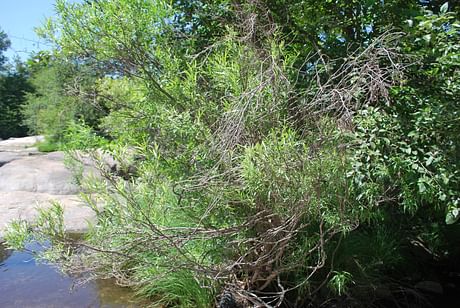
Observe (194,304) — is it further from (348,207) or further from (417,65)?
(417,65)

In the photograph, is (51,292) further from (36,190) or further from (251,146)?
(36,190)

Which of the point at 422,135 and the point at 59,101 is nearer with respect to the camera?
the point at 422,135

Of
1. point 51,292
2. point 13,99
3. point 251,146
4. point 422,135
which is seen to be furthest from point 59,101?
point 13,99

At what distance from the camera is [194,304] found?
4.06 meters

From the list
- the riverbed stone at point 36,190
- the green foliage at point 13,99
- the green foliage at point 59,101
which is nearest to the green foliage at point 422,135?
the green foliage at point 59,101

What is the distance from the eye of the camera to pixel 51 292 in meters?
4.57

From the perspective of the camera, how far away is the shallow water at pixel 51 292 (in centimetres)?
432

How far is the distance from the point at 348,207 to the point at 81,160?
2.02 meters

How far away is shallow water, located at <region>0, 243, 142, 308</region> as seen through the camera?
170 inches

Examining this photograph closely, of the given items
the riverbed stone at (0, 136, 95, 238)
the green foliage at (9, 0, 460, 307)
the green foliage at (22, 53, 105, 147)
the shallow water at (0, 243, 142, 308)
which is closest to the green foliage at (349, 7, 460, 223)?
the green foliage at (9, 0, 460, 307)

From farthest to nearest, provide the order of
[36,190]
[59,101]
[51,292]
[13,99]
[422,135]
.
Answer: [13,99] → [59,101] → [36,190] → [51,292] → [422,135]

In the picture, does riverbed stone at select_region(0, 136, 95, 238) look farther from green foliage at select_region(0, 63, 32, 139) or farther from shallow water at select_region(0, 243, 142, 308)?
green foliage at select_region(0, 63, 32, 139)

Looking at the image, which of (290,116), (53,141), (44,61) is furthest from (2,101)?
(290,116)

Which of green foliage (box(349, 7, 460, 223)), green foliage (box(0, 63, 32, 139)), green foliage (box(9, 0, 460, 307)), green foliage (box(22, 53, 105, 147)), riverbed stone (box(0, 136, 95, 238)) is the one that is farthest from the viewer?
green foliage (box(0, 63, 32, 139))
